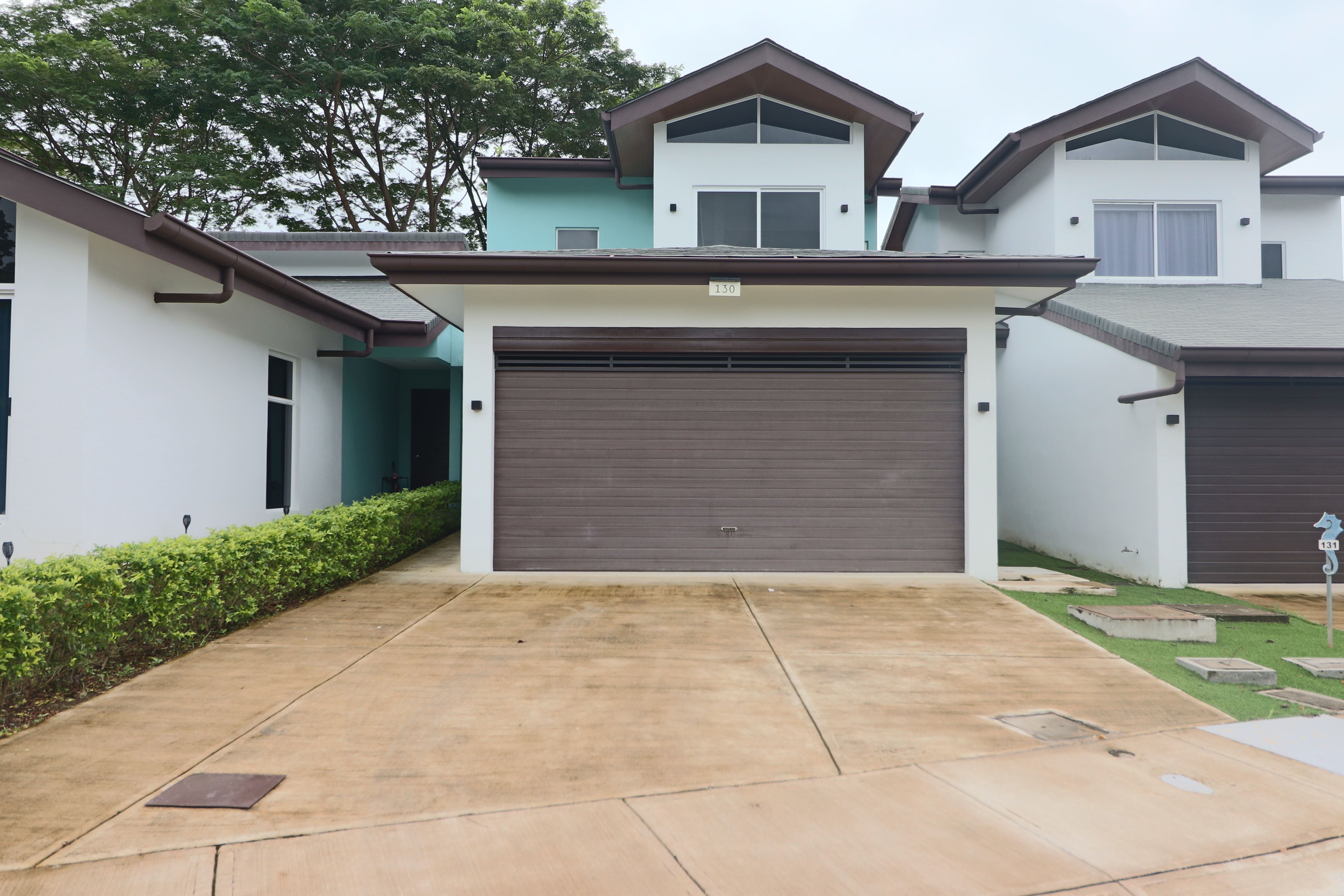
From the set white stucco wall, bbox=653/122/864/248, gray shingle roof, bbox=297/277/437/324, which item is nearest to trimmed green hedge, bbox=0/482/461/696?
gray shingle roof, bbox=297/277/437/324

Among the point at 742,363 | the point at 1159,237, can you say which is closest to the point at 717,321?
the point at 742,363

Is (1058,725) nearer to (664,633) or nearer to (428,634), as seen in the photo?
(664,633)

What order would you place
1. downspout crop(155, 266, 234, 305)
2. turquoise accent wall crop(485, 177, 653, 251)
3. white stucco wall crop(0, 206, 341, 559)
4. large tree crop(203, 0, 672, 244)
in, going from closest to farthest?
white stucco wall crop(0, 206, 341, 559)
downspout crop(155, 266, 234, 305)
turquoise accent wall crop(485, 177, 653, 251)
large tree crop(203, 0, 672, 244)

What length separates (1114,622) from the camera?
590cm

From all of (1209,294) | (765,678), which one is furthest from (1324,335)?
(765,678)

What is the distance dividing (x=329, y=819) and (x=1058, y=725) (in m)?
3.57

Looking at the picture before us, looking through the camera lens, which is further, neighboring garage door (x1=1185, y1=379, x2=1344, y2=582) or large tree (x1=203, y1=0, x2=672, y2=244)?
large tree (x1=203, y1=0, x2=672, y2=244)

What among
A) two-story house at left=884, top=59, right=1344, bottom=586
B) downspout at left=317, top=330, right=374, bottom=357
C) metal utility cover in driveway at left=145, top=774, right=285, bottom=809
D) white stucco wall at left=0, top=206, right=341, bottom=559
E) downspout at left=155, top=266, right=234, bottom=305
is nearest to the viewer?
metal utility cover in driveway at left=145, top=774, right=285, bottom=809

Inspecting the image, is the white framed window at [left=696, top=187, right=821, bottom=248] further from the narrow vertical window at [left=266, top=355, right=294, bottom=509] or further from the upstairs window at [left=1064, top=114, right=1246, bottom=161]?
the narrow vertical window at [left=266, top=355, right=294, bottom=509]

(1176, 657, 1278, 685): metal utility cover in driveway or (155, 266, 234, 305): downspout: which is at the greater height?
(155, 266, 234, 305): downspout

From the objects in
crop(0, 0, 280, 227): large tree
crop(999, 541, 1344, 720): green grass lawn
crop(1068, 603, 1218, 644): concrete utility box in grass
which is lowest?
crop(999, 541, 1344, 720): green grass lawn

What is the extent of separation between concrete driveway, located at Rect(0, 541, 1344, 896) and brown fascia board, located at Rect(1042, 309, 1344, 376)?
3954 mm

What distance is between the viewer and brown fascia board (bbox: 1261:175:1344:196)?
13.0 meters

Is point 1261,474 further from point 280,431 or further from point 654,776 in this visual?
point 280,431
